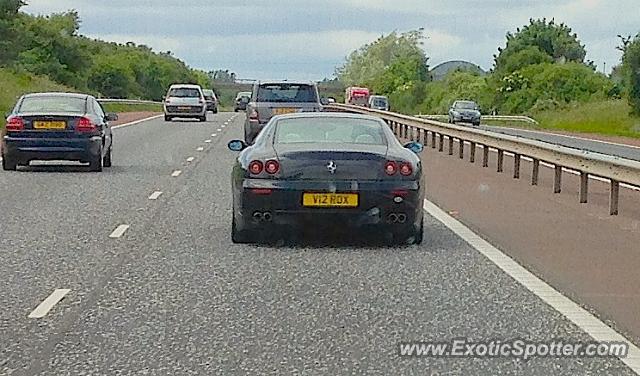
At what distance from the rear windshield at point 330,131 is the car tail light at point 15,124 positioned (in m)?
10.3

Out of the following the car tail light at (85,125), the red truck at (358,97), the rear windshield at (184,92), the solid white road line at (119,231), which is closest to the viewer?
the solid white road line at (119,231)

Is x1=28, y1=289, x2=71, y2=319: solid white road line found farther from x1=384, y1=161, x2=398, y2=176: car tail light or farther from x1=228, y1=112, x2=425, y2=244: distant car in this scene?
x1=384, y1=161, x2=398, y2=176: car tail light

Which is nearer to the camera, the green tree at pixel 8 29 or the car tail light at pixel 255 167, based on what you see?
the car tail light at pixel 255 167

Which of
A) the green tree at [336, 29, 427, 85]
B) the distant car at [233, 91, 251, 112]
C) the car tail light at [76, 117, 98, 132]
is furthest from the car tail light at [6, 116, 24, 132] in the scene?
the green tree at [336, 29, 427, 85]

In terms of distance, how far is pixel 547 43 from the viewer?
424 ft

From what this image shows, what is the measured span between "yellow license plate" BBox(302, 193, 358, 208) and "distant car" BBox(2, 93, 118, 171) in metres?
11.1

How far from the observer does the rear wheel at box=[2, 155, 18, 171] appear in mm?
23984

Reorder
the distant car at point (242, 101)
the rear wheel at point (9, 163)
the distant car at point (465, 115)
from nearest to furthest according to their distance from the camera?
1. the rear wheel at point (9, 163)
2. the distant car at point (242, 101)
3. the distant car at point (465, 115)

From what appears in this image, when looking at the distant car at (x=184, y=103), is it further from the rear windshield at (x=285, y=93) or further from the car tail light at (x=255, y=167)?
the car tail light at (x=255, y=167)

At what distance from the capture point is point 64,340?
8656 millimetres

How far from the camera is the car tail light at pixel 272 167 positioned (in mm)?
13305

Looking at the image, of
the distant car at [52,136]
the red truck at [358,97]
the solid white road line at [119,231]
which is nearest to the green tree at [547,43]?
the red truck at [358,97]

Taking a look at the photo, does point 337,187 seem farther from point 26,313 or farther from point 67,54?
point 67,54

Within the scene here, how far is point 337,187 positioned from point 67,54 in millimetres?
97510
